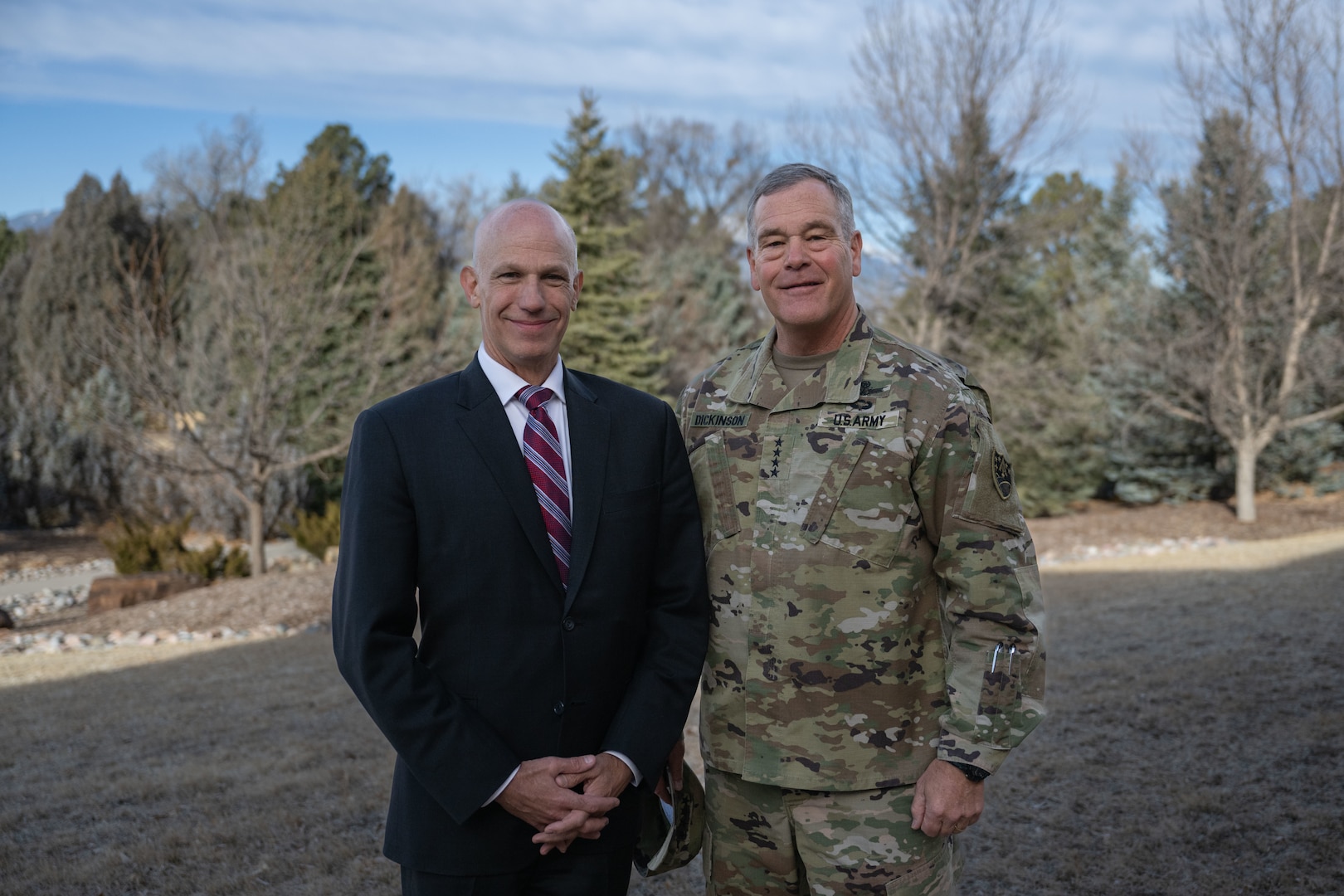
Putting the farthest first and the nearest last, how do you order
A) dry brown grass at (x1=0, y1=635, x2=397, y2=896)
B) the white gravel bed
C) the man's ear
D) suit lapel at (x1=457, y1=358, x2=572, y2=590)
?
the white gravel bed, dry brown grass at (x1=0, y1=635, x2=397, y2=896), the man's ear, suit lapel at (x1=457, y1=358, x2=572, y2=590)

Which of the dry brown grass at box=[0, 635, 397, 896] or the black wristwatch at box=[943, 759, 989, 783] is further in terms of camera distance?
the dry brown grass at box=[0, 635, 397, 896]

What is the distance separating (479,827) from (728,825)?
2.25 ft

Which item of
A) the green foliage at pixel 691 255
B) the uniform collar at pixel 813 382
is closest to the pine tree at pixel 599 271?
the green foliage at pixel 691 255

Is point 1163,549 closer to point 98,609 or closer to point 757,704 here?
point 757,704

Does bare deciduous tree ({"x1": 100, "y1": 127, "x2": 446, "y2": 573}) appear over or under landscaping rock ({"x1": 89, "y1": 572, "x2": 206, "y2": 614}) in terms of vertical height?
over

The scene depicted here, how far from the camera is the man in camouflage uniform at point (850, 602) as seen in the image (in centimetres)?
218

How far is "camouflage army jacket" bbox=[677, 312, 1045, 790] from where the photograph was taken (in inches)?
85.6

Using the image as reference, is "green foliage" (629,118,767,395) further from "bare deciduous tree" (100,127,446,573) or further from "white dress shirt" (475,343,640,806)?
"white dress shirt" (475,343,640,806)

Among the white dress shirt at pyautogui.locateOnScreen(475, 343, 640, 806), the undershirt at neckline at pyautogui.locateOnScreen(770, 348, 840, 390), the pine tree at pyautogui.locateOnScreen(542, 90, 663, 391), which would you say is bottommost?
the white dress shirt at pyautogui.locateOnScreen(475, 343, 640, 806)

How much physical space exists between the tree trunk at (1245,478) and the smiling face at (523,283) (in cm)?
1606

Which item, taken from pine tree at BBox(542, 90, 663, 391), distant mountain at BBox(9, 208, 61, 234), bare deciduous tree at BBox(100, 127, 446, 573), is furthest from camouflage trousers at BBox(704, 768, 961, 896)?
distant mountain at BBox(9, 208, 61, 234)

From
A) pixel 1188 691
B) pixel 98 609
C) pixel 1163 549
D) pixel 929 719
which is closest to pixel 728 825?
pixel 929 719

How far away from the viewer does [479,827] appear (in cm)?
201

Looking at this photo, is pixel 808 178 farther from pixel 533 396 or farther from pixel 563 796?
pixel 563 796
